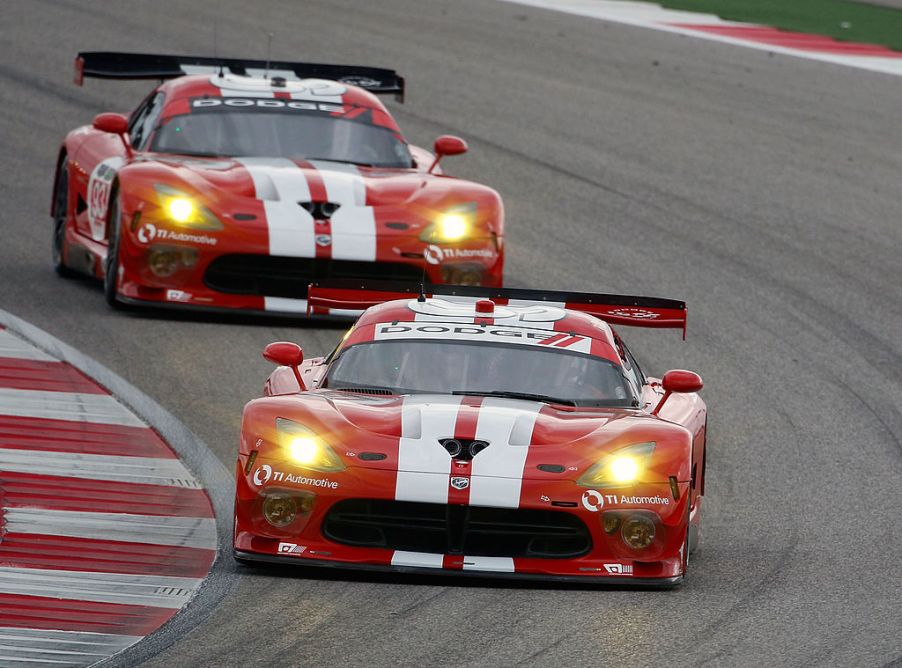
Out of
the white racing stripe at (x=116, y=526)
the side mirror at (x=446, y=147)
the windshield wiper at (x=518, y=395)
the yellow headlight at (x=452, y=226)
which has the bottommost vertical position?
the white racing stripe at (x=116, y=526)

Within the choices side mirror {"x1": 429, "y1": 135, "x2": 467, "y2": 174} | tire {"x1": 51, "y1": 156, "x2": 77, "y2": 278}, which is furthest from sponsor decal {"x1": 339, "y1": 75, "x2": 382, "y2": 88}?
tire {"x1": 51, "y1": 156, "x2": 77, "y2": 278}

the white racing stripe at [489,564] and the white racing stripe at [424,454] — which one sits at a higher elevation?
the white racing stripe at [424,454]

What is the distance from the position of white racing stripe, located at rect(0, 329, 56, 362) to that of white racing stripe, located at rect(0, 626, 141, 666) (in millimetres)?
4388

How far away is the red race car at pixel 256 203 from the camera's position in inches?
463

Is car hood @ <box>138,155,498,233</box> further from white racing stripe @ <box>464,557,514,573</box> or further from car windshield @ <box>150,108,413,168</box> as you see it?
white racing stripe @ <box>464,557,514,573</box>

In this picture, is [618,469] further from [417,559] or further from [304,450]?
[304,450]

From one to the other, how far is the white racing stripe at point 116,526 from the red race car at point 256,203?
3.93m

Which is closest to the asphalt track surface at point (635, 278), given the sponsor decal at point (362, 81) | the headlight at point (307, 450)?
the headlight at point (307, 450)

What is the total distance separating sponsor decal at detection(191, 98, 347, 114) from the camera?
42.7 ft

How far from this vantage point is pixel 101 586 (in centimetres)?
697

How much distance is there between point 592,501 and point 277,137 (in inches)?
249

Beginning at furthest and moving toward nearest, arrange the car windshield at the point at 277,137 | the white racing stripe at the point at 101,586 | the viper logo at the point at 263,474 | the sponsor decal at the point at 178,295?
the car windshield at the point at 277,137 < the sponsor decal at the point at 178,295 < the viper logo at the point at 263,474 < the white racing stripe at the point at 101,586

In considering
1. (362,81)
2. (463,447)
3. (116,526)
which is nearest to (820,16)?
(362,81)

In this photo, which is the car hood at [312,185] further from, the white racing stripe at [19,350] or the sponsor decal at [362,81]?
the sponsor decal at [362,81]
